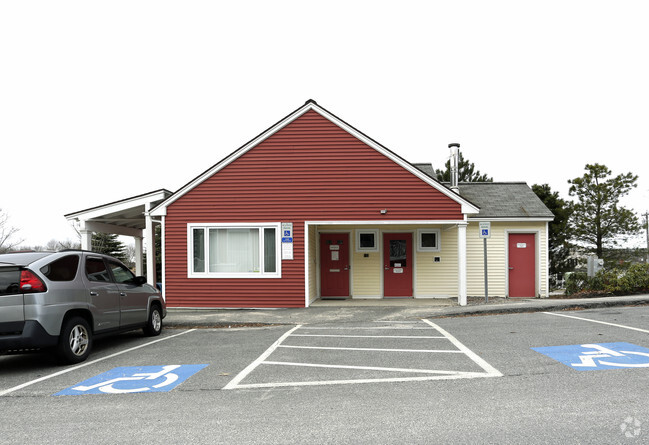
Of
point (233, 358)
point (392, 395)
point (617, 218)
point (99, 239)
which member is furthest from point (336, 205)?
point (99, 239)

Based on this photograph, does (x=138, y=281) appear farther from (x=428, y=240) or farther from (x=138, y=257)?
(x=138, y=257)

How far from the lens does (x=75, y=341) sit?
7.29 metres

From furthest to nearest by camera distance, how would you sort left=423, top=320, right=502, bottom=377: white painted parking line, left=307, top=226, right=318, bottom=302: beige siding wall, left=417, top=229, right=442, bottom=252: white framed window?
left=417, top=229, right=442, bottom=252: white framed window → left=307, top=226, right=318, bottom=302: beige siding wall → left=423, top=320, right=502, bottom=377: white painted parking line

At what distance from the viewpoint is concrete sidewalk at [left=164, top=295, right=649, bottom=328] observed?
11.3 meters

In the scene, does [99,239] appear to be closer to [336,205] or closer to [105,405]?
[336,205]

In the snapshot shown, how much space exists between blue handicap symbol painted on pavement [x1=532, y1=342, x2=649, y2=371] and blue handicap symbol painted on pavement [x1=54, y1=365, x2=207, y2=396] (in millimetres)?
5061

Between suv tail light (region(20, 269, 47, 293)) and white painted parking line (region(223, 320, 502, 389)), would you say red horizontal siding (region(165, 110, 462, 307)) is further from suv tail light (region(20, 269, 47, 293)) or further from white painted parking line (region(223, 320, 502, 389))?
suv tail light (region(20, 269, 47, 293))

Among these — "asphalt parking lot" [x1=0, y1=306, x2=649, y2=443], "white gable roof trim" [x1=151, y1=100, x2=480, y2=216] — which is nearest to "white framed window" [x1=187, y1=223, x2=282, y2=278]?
"white gable roof trim" [x1=151, y1=100, x2=480, y2=216]

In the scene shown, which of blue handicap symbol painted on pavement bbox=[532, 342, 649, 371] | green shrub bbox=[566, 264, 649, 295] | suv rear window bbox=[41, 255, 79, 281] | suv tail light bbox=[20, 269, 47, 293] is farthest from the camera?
green shrub bbox=[566, 264, 649, 295]

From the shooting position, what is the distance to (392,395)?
514 centimetres

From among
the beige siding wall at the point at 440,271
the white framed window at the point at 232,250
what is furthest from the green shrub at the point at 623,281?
the white framed window at the point at 232,250

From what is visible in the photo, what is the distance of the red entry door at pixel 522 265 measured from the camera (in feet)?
54.3

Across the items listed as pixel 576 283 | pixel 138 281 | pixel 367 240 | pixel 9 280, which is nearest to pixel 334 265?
pixel 367 240

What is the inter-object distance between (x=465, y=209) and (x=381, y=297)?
425 cm
